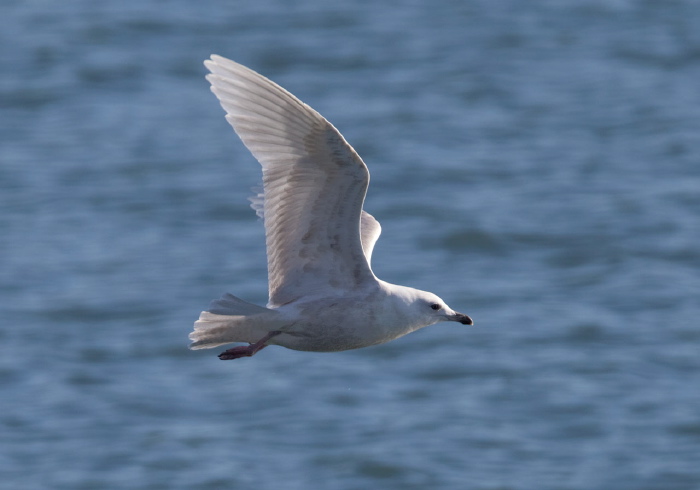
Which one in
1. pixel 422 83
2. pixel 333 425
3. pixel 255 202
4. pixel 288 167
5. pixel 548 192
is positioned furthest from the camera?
pixel 422 83

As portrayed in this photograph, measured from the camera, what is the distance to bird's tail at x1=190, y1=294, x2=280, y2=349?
22.4 feet

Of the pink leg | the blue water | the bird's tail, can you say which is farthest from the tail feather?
the blue water

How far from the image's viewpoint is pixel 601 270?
16.1 metres

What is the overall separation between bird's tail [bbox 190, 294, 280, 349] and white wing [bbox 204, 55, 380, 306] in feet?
0.84

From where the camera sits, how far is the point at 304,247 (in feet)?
22.9

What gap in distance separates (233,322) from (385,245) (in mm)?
9492

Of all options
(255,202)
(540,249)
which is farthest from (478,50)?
(255,202)

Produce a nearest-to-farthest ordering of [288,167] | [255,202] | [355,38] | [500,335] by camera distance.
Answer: [288,167] → [255,202] → [500,335] → [355,38]

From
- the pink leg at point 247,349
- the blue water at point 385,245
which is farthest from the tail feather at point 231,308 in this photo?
the blue water at point 385,245

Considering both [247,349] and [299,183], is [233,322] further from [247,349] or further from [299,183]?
[299,183]

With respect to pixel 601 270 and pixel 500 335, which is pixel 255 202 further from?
pixel 601 270

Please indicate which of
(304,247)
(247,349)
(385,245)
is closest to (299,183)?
(304,247)

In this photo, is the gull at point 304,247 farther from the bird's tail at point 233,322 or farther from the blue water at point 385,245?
the blue water at point 385,245

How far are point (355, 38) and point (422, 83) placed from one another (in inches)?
89.6
